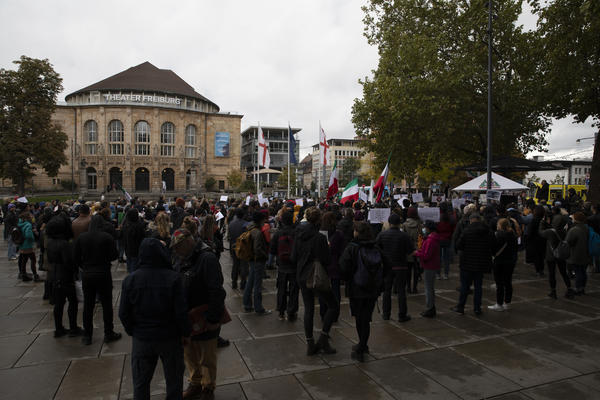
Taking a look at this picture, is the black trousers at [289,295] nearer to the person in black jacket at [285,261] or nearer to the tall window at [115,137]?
Result: the person in black jacket at [285,261]

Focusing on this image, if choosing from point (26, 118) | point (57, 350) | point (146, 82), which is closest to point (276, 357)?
point (57, 350)

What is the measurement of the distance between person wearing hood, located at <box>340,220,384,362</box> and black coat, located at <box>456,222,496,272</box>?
2.48 m

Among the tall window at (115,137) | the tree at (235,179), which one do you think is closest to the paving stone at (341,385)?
the tree at (235,179)

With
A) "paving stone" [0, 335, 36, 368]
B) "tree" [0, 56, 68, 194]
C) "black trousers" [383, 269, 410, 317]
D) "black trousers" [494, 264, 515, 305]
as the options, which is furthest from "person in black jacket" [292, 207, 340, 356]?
"tree" [0, 56, 68, 194]

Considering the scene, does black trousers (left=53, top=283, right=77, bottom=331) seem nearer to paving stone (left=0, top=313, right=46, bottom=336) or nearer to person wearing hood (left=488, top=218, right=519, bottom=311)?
paving stone (left=0, top=313, right=46, bottom=336)

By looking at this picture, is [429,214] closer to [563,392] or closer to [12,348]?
[563,392]

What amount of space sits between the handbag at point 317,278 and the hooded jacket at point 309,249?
7 centimetres

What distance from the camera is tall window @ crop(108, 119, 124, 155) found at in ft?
222

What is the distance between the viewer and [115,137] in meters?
68.1

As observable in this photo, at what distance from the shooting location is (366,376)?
4.52 m

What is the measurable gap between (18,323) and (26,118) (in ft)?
128

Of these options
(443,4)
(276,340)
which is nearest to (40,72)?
(443,4)

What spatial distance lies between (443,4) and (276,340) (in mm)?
22823

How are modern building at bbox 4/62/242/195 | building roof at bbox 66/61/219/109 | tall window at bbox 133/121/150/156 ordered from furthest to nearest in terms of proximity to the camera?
building roof at bbox 66/61/219/109
tall window at bbox 133/121/150/156
modern building at bbox 4/62/242/195
